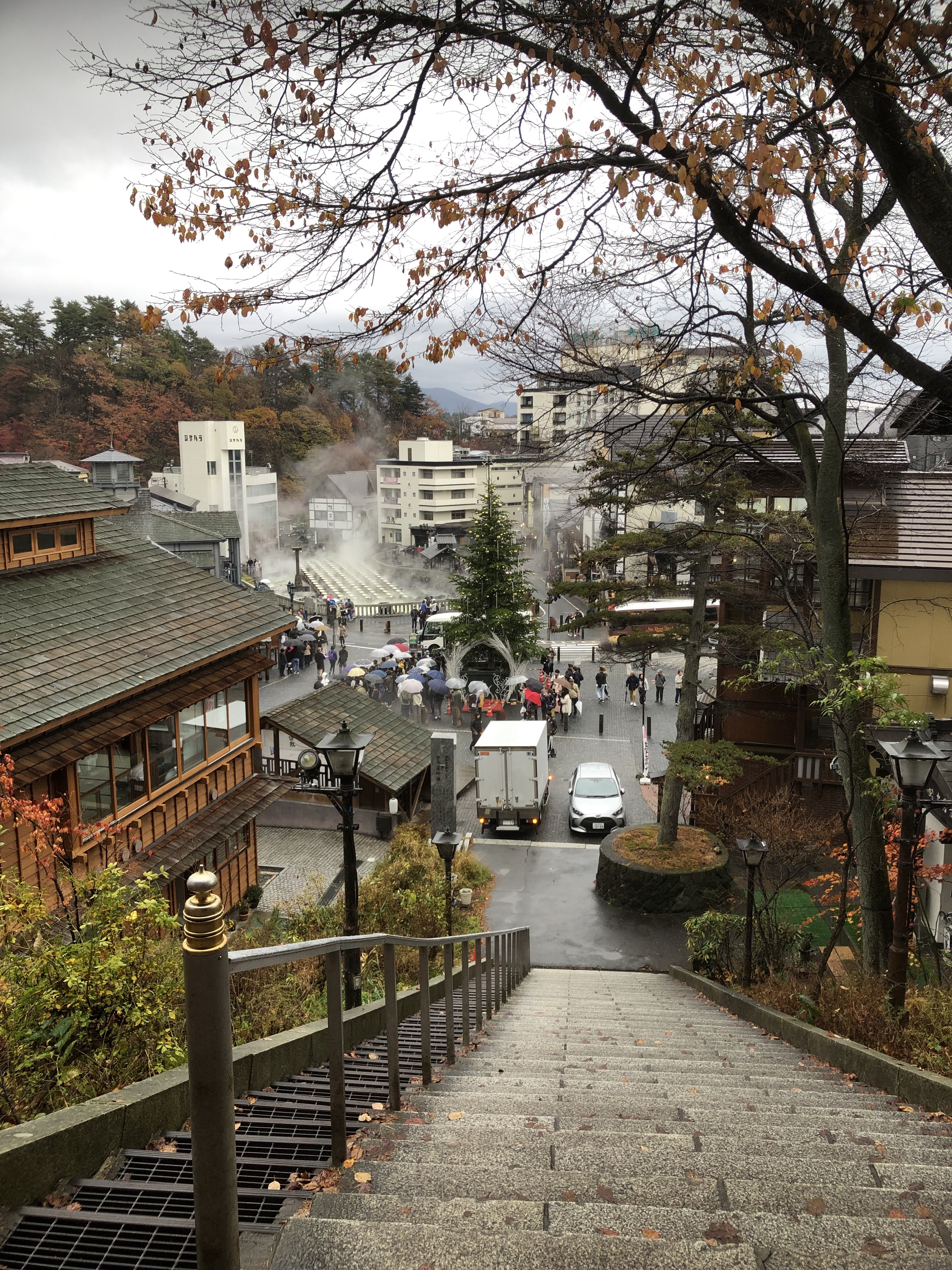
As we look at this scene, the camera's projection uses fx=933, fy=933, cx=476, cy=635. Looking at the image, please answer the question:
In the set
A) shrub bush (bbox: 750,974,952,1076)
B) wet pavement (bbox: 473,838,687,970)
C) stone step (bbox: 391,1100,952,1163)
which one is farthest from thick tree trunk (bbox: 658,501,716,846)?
stone step (bbox: 391,1100,952,1163)

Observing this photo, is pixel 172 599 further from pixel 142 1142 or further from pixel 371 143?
pixel 142 1142

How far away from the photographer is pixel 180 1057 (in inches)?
194

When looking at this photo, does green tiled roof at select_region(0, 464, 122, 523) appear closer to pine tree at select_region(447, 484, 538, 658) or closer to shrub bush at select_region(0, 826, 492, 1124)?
shrub bush at select_region(0, 826, 492, 1124)

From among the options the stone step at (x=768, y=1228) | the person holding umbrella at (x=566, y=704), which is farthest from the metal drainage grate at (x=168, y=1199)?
the person holding umbrella at (x=566, y=704)

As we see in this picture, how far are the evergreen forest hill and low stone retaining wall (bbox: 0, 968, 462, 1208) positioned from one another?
62.5 meters

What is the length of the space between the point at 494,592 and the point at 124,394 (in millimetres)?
48983

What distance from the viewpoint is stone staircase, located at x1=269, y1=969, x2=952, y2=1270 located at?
105 inches

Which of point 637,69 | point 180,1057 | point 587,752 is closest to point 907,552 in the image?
point 587,752

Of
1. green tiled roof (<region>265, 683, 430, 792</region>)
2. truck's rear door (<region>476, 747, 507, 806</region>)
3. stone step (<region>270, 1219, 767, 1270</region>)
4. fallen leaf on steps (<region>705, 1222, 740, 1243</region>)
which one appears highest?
stone step (<region>270, 1219, 767, 1270</region>)

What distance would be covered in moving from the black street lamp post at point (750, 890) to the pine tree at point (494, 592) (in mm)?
24236

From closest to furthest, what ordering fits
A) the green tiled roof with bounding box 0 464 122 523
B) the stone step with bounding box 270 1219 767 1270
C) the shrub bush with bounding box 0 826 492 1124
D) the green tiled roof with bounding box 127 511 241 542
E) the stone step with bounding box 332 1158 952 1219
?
the stone step with bounding box 270 1219 767 1270 → the stone step with bounding box 332 1158 952 1219 → the shrub bush with bounding box 0 826 492 1124 → the green tiled roof with bounding box 0 464 122 523 → the green tiled roof with bounding box 127 511 241 542

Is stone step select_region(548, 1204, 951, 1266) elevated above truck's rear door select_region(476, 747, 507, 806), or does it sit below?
above

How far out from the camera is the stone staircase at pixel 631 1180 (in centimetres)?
267

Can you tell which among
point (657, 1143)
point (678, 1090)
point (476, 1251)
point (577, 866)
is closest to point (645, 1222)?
point (476, 1251)
